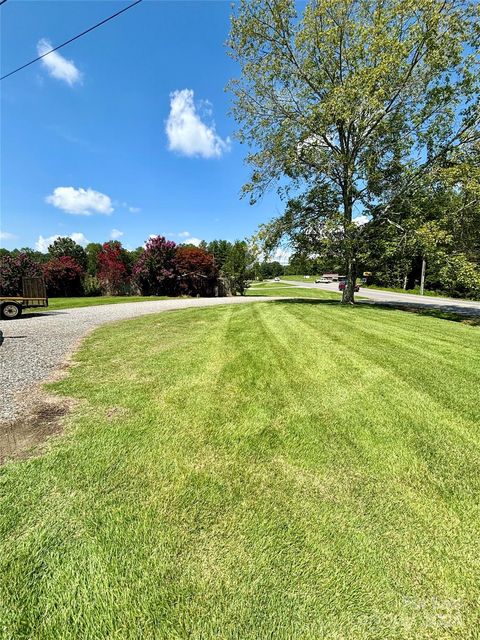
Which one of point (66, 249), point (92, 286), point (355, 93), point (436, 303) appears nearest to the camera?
point (355, 93)

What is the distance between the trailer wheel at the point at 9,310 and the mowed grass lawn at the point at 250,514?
949cm

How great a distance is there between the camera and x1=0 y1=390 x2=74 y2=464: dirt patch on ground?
2.65 m

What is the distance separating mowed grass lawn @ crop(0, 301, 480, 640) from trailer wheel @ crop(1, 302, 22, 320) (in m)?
9.49

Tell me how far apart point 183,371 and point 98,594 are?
3163 millimetres

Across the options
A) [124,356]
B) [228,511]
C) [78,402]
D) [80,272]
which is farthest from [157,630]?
[80,272]

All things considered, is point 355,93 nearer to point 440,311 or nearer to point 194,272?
point 440,311

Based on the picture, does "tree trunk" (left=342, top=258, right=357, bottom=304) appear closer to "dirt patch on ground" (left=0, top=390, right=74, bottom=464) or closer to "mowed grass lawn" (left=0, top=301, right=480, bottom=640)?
"mowed grass lawn" (left=0, top=301, right=480, bottom=640)

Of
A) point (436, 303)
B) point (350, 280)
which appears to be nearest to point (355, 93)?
point (350, 280)

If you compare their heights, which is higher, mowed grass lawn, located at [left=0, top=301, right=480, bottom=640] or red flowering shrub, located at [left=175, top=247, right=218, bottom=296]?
red flowering shrub, located at [left=175, top=247, right=218, bottom=296]

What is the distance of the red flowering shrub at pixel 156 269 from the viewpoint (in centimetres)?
2631

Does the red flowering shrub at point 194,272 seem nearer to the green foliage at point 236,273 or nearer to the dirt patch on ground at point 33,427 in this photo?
the green foliage at point 236,273

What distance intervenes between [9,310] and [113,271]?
17777 millimetres

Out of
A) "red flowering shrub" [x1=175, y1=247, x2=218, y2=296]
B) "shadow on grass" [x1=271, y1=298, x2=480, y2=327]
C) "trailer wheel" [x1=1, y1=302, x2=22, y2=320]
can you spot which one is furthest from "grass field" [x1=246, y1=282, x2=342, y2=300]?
"trailer wheel" [x1=1, y1=302, x2=22, y2=320]

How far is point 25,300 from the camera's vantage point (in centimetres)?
1188
